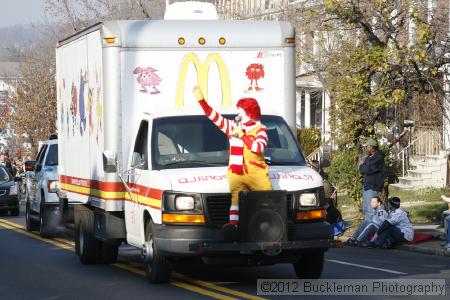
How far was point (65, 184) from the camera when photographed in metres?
17.8

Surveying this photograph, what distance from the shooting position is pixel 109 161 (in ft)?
45.1

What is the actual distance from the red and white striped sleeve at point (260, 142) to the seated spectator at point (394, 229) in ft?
24.7

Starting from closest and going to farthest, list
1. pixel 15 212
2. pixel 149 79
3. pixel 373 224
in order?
pixel 149 79, pixel 373 224, pixel 15 212

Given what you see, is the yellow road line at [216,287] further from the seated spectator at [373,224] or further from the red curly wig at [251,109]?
the seated spectator at [373,224]

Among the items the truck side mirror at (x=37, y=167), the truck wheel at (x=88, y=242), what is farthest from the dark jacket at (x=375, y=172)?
the truck side mirror at (x=37, y=167)

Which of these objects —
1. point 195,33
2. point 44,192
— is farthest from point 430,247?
point 44,192

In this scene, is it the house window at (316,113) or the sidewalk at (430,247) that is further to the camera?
the house window at (316,113)

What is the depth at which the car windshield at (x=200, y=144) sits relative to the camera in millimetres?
13273

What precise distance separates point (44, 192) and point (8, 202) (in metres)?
7.83

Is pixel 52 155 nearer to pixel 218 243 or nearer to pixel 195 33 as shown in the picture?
pixel 195 33

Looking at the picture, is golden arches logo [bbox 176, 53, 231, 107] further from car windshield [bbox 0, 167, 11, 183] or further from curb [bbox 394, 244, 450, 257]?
car windshield [bbox 0, 167, 11, 183]

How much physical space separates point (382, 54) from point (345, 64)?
2956 millimetres

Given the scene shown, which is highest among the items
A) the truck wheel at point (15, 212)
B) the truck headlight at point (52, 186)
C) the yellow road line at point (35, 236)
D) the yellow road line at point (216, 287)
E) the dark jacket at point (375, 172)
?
the dark jacket at point (375, 172)

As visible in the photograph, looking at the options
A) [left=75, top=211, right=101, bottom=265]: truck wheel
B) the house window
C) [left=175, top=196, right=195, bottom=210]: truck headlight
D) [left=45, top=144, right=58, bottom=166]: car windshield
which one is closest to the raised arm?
[left=175, top=196, right=195, bottom=210]: truck headlight
